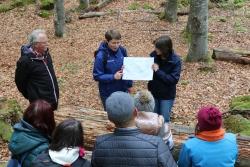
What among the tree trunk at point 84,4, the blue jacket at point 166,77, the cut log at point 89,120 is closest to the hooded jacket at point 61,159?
the cut log at point 89,120

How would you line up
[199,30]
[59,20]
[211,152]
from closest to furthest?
1. [211,152]
2. [199,30]
3. [59,20]

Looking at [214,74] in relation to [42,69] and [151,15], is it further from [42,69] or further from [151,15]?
[151,15]

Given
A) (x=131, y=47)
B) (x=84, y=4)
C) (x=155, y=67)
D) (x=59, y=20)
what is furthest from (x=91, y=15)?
(x=155, y=67)

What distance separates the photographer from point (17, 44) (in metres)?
15.4

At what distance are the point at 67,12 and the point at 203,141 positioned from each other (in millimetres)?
15816

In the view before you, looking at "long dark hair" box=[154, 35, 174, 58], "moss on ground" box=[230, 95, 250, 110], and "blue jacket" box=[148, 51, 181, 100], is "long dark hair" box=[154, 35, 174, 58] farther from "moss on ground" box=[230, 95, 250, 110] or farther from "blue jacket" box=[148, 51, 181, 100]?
"moss on ground" box=[230, 95, 250, 110]

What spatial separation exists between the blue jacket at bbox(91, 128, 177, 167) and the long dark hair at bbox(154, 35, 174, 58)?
9.42 feet

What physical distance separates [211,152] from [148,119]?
0.72 meters

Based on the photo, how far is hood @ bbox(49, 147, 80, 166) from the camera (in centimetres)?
372

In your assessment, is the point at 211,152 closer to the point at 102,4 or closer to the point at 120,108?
the point at 120,108

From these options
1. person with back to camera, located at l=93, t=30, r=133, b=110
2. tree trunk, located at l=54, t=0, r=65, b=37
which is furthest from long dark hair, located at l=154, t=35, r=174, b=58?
tree trunk, located at l=54, t=0, r=65, b=37

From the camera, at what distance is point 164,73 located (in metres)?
6.72

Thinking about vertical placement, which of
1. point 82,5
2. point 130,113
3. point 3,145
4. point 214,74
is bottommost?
point 3,145

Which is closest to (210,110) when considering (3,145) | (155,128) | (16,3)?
(155,128)
